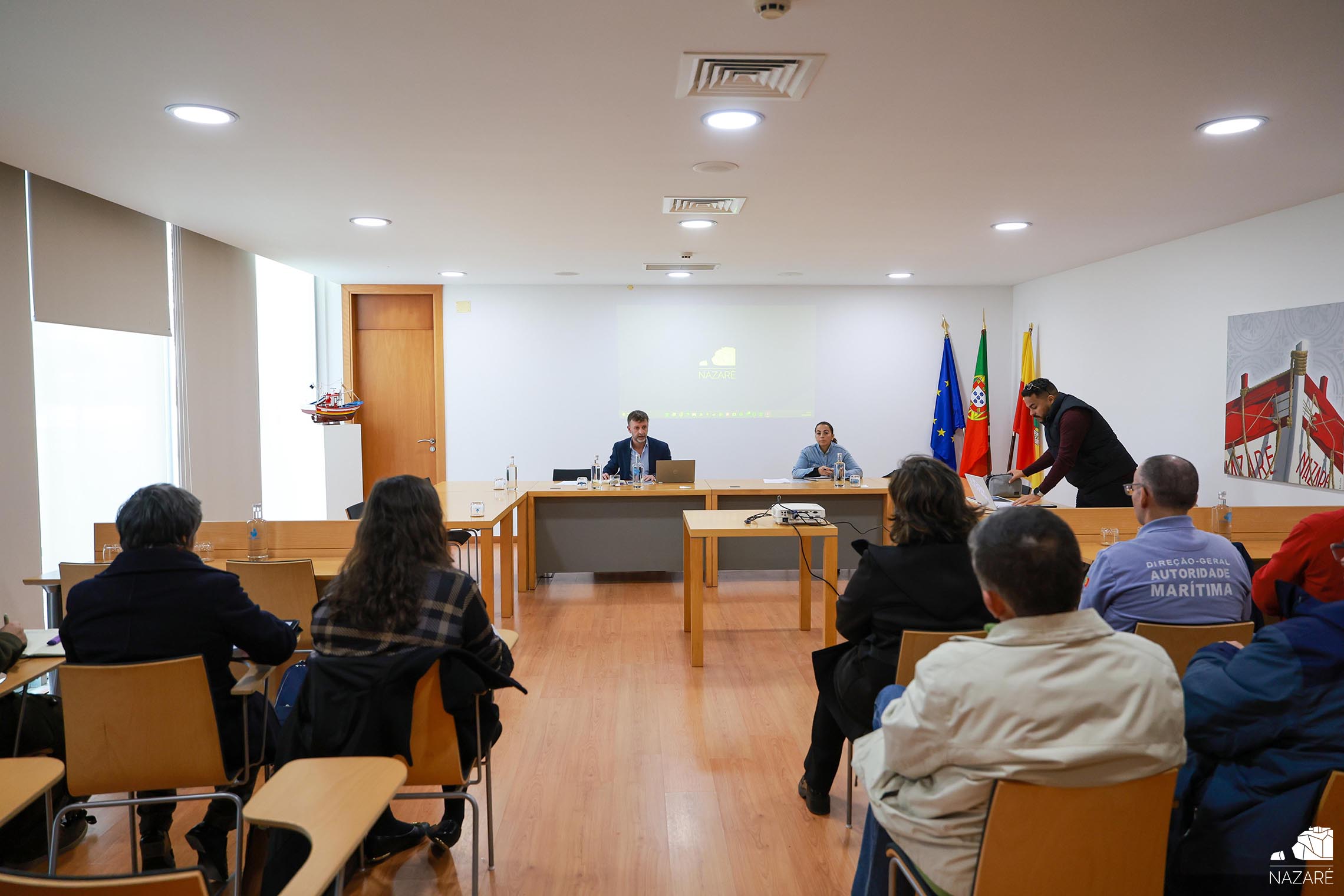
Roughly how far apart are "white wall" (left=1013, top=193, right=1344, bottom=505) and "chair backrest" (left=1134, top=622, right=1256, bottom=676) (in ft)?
10.4

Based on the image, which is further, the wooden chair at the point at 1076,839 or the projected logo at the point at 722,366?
the projected logo at the point at 722,366

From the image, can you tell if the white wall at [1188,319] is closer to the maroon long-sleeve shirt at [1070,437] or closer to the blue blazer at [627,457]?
the maroon long-sleeve shirt at [1070,437]

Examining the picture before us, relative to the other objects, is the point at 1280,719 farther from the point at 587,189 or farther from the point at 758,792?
the point at 587,189

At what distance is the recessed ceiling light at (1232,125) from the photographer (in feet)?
10.7

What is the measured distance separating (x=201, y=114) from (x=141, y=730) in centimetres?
230

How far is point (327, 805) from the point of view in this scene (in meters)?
1.61

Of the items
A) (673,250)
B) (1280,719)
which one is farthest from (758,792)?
(673,250)

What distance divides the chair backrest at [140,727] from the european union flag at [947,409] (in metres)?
7.70

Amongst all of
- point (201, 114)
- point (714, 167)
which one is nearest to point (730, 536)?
point (714, 167)

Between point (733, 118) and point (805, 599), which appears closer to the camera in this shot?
point (733, 118)

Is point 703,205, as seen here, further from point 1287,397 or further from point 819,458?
point 1287,397

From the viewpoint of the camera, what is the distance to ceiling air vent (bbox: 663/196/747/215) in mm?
4660

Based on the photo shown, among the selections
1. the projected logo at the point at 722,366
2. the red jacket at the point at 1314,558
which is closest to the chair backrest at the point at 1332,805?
the red jacket at the point at 1314,558

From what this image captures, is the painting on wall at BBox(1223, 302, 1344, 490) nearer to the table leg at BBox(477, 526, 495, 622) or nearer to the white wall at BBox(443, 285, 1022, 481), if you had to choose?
the white wall at BBox(443, 285, 1022, 481)
